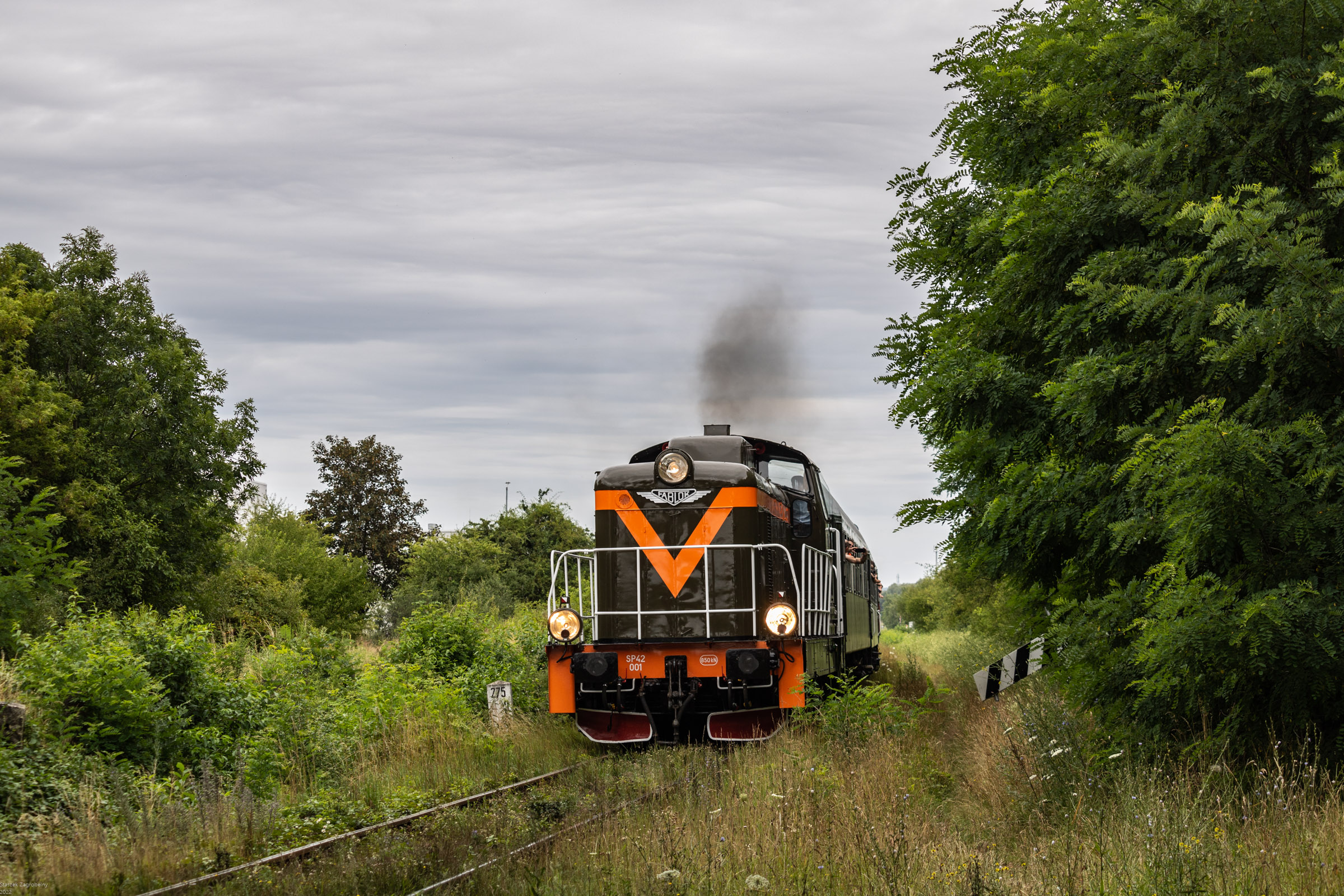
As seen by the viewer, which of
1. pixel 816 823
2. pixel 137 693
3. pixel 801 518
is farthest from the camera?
pixel 801 518

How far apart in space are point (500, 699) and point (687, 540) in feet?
14.8

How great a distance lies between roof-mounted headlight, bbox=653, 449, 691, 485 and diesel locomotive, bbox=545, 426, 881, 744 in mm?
12

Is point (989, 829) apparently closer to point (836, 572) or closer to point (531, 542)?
point (836, 572)

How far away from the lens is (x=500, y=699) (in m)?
15.3

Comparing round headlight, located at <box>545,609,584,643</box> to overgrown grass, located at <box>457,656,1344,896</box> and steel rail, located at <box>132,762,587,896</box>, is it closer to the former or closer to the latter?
steel rail, located at <box>132,762,587,896</box>

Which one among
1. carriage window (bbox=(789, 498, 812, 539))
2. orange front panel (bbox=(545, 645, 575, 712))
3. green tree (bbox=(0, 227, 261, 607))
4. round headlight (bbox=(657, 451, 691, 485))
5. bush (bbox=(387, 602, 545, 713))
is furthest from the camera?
green tree (bbox=(0, 227, 261, 607))

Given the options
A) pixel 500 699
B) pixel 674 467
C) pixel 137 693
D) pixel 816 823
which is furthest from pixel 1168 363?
pixel 500 699

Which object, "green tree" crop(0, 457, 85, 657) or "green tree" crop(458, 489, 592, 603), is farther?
"green tree" crop(458, 489, 592, 603)

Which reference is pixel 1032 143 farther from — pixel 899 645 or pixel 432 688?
pixel 899 645

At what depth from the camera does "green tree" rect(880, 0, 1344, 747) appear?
625 cm

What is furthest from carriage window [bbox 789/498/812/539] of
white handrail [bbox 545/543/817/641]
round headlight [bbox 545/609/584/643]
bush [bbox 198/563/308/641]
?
bush [bbox 198/563/308/641]

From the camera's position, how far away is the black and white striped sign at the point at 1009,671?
8.93 metres

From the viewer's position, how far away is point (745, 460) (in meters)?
13.6

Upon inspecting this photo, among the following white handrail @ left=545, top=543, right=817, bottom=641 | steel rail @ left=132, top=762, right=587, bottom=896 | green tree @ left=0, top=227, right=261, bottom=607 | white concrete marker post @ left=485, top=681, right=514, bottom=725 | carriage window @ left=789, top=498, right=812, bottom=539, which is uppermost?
green tree @ left=0, top=227, right=261, bottom=607
